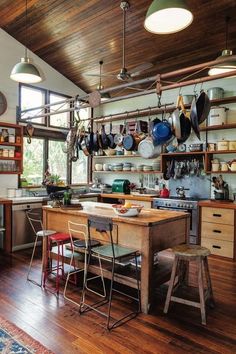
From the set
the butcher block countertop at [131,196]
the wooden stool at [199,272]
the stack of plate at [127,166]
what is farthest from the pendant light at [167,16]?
the stack of plate at [127,166]

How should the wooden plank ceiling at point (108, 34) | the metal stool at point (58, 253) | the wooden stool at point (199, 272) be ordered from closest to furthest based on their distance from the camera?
1. the wooden stool at point (199, 272)
2. the metal stool at point (58, 253)
3. the wooden plank ceiling at point (108, 34)

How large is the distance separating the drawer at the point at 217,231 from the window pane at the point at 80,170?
3.21 metres

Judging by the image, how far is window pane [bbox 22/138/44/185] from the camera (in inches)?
218

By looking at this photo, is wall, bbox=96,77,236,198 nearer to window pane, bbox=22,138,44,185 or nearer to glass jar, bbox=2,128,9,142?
window pane, bbox=22,138,44,185

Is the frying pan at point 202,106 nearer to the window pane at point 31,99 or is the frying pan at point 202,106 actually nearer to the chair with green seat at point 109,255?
the chair with green seat at point 109,255

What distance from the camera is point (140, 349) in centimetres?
207

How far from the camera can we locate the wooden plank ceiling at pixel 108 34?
4.01 metres

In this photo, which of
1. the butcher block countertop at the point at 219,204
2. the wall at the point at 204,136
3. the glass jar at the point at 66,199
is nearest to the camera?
the glass jar at the point at 66,199

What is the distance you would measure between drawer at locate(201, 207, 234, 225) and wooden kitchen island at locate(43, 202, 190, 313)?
1370 millimetres

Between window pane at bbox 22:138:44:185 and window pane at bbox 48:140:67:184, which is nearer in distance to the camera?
window pane at bbox 22:138:44:185

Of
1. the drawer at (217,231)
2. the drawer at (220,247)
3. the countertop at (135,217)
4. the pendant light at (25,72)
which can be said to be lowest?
the drawer at (220,247)

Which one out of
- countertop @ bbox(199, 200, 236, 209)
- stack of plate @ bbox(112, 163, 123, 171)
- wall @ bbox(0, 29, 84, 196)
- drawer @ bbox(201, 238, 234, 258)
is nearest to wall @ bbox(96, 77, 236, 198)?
stack of plate @ bbox(112, 163, 123, 171)

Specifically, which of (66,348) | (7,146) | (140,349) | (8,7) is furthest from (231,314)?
(8,7)

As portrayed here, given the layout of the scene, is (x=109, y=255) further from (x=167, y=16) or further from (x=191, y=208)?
(x=191, y=208)
